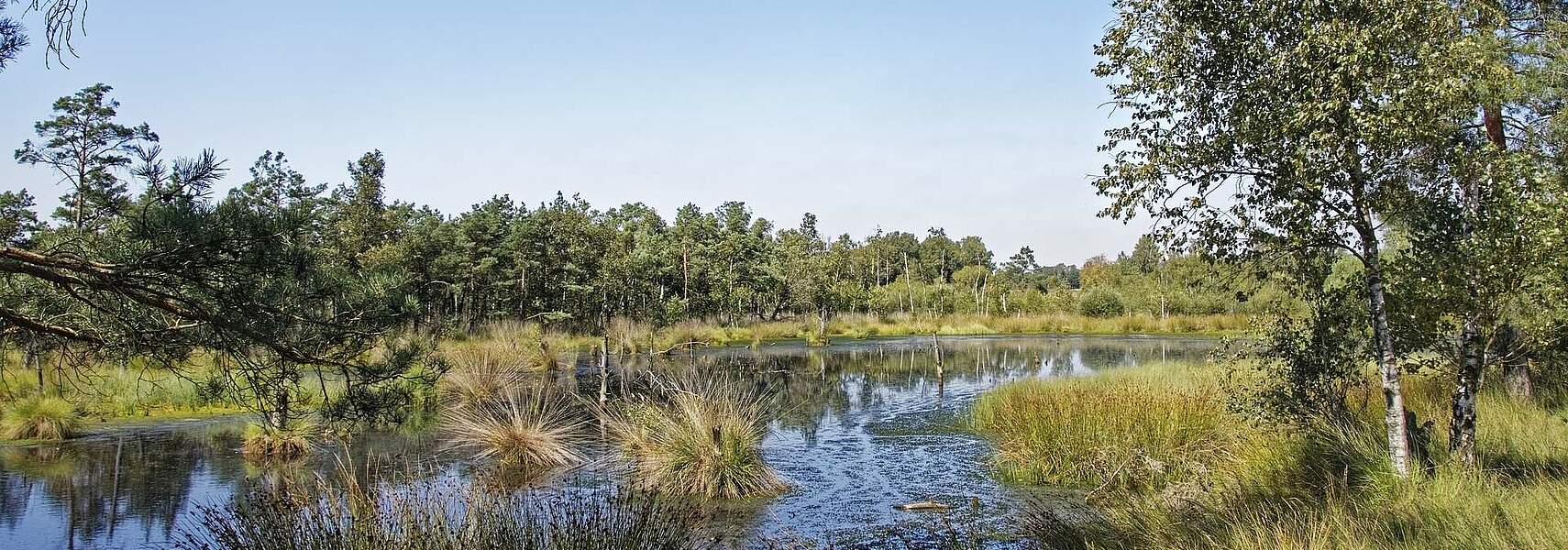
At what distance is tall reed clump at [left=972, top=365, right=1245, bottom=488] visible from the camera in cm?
1080

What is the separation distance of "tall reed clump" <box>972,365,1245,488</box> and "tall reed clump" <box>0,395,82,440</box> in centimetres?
1525

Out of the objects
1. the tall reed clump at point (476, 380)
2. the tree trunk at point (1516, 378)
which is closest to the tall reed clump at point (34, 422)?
the tall reed clump at point (476, 380)

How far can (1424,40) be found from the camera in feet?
23.6

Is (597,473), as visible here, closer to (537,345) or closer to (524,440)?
(524,440)

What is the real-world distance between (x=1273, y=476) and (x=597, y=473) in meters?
Answer: 7.89

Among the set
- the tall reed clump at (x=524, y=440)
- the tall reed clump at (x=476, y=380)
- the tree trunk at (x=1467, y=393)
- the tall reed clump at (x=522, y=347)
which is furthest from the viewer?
the tall reed clump at (x=522, y=347)

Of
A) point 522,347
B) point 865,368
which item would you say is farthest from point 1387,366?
point 865,368

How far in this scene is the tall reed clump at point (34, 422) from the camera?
1542 centimetres

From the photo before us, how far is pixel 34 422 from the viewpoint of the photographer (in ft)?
50.6

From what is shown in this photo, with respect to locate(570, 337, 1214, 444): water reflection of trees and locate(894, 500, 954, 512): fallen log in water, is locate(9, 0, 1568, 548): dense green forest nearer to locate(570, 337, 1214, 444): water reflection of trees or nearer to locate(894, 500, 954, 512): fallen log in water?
locate(894, 500, 954, 512): fallen log in water

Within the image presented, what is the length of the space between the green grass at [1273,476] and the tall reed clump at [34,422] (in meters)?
15.3

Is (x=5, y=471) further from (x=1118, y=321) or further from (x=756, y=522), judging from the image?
(x=1118, y=321)

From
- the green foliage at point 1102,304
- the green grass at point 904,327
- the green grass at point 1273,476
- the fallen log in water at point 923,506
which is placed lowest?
the fallen log in water at point 923,506

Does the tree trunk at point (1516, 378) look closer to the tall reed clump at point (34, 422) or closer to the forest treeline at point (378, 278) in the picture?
the forest treeline at point (378, 278)
